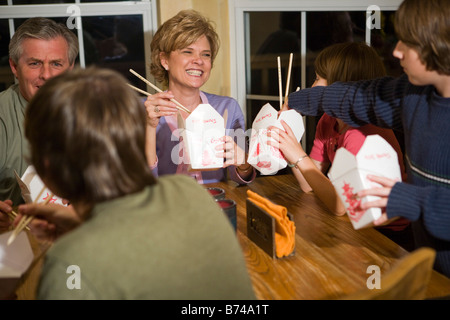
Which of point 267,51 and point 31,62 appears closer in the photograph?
point 31,62

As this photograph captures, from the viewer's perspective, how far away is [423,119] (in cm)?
140

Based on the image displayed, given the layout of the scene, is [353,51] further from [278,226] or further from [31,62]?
[31,62]

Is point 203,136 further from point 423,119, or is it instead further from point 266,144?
point 423,119

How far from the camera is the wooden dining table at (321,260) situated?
3.92ft

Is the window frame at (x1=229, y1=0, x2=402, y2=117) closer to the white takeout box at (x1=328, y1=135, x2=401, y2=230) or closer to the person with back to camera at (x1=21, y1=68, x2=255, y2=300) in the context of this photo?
the white takeout box at (x1=328, y1=135, x2=401, y2=230)

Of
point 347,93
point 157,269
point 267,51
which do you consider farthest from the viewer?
point 267,51

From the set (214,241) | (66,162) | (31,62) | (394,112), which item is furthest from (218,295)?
(31,62)

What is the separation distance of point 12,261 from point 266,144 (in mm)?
931

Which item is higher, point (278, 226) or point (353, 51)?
point (353, 51)

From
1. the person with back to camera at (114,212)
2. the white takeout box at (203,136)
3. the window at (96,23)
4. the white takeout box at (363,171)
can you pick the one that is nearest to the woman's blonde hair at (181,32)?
the window at (96,23)

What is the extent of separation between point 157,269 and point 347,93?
111 centimetres

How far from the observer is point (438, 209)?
124cm
